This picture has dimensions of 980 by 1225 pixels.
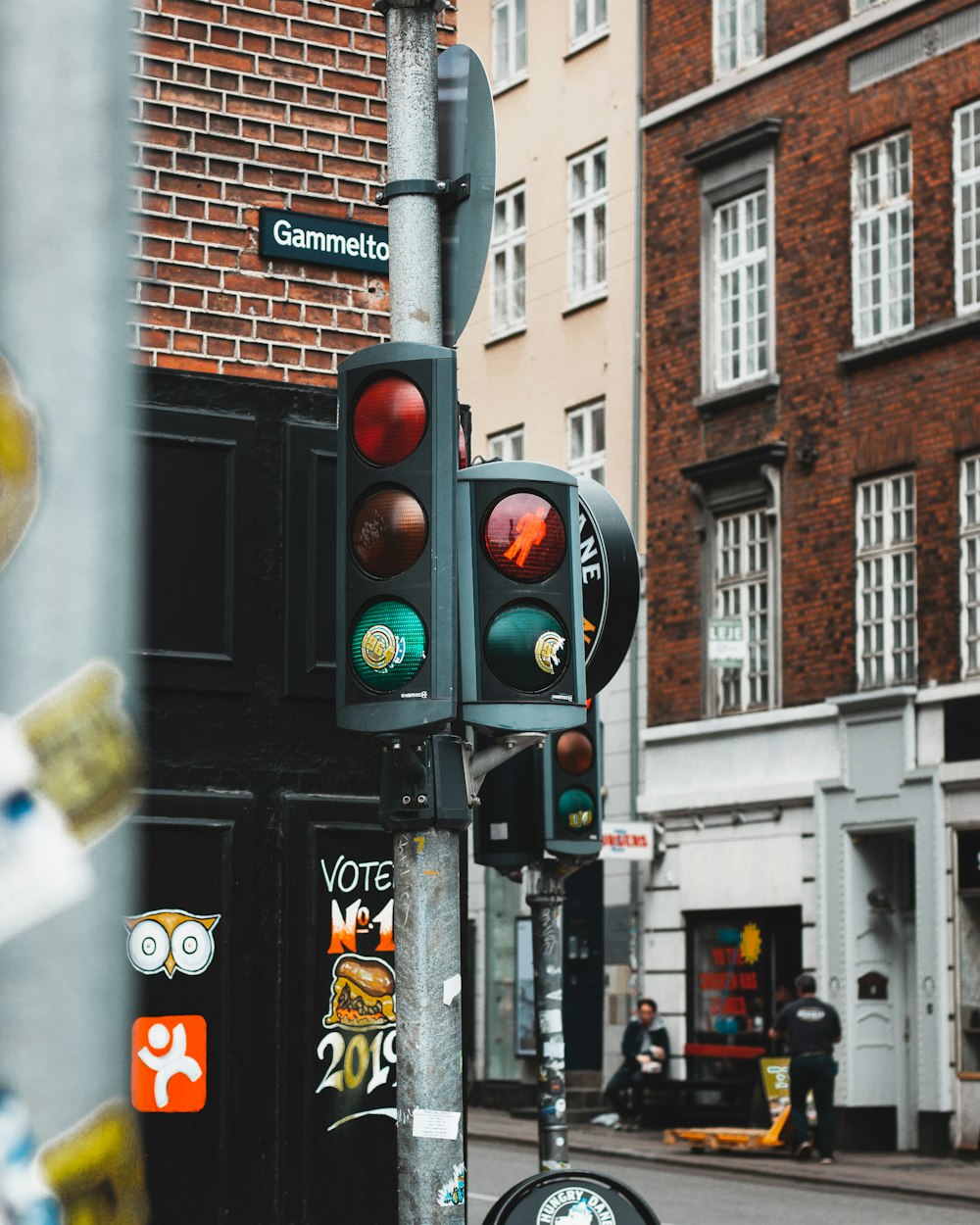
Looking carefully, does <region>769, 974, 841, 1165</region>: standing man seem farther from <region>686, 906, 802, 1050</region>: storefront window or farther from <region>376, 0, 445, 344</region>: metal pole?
<region>376, 0, 445, 344</region>: metal pole

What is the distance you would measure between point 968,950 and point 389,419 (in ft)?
62.7

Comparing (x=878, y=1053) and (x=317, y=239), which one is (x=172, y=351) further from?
(x=878, y=1053)

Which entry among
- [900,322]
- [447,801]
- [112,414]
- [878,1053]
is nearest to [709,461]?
[900,322]

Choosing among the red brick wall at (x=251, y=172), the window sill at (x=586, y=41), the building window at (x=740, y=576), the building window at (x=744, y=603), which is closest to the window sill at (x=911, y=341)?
the building window at (x=740, y=576)

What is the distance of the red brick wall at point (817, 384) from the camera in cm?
2445

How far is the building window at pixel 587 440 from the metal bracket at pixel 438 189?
2410cm

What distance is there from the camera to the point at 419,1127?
5766 mm

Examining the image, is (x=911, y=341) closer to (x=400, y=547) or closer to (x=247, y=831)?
(x=247, y=831)

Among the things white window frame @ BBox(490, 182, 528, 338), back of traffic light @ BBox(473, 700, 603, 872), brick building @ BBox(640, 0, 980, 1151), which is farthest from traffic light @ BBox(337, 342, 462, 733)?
white window frame @ BBox(490, 182, 528, 338)

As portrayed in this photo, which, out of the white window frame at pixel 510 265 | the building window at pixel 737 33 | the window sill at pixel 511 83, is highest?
the window sill at pixel 511 83

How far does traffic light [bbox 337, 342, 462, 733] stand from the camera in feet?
18.9

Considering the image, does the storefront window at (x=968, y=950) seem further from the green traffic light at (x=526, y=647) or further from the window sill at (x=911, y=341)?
the green traffic light at (x=526, y=647)

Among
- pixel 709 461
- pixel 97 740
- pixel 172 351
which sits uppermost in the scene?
pixel 709 461

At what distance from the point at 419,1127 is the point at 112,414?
420cm
